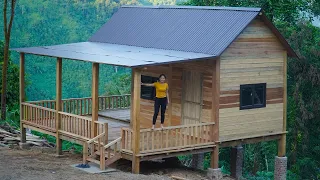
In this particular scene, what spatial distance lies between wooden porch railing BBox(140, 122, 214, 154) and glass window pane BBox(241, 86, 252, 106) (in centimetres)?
158

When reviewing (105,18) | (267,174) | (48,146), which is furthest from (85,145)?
(105,18)

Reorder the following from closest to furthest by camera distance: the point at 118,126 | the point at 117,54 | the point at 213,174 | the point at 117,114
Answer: the point at 117,54 < the point at 213,174 < the point at 118,126 < the point at 117,114

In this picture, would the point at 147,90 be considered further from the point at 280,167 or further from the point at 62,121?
the point at 280,167

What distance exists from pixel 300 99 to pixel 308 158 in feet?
9.92

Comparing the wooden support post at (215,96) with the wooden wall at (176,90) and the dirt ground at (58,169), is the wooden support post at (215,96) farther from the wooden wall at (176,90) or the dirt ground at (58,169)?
the dirt ground at (58,169)

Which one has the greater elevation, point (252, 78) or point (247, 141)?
point (252, 78)

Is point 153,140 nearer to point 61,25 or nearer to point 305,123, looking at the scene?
point 305,123

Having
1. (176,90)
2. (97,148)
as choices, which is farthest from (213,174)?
(97,148)

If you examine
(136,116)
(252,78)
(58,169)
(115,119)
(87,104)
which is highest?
(252,78)

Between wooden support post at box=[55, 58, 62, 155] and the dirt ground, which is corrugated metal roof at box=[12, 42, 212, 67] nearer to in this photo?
wooden support post at box=[55, 58, 62, 155]

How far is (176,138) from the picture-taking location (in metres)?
21.0

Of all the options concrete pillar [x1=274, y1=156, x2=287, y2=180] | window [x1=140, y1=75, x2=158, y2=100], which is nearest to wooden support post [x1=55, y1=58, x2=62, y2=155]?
window [x1=140, y1=75, x2=158, y2=100]

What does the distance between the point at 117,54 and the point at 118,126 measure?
3.16 meters

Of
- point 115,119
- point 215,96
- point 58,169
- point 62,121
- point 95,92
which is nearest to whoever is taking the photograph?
point 58,169
